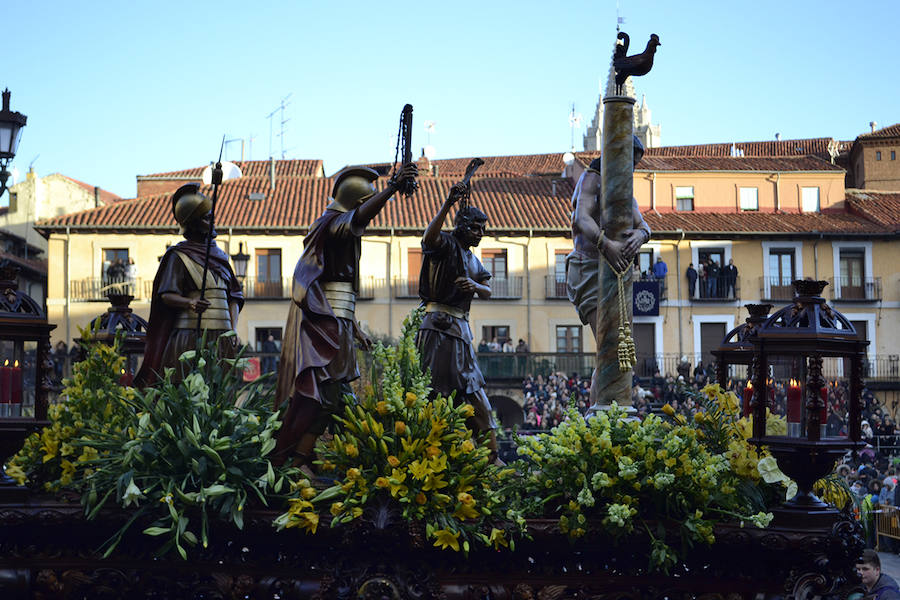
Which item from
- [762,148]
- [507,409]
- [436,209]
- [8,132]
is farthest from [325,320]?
[762,148]

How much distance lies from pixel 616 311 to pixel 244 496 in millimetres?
3333

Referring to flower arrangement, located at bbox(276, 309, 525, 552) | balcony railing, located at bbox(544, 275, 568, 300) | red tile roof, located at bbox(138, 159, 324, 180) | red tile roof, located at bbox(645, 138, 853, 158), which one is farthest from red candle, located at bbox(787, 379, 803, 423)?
red tile roof, located at bbox(645, 138, 853, 158)

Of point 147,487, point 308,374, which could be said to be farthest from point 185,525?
point 308,374

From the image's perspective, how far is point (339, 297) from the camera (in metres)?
8.10

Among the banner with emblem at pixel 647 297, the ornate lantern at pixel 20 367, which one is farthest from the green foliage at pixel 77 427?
the banner with emblem at pixel 647 297

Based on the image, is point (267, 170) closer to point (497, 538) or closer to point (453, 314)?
point (453, 314)

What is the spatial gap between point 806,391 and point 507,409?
115 feet

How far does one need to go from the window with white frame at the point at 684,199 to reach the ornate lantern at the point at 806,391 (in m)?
41.5

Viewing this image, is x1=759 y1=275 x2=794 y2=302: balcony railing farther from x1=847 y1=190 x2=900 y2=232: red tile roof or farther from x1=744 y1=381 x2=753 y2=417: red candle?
x1=744 y1=381 x2=753 y2=417: red candle

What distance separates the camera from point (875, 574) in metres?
8.26

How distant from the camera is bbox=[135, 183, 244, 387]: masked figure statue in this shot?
9125 millimetres

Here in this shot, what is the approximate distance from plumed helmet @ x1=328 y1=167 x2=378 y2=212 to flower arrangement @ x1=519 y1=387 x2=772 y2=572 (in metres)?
2.05

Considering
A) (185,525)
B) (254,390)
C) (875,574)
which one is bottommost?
(875,574)

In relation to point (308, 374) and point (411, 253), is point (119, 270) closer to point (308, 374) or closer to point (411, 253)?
point (411, 253)
